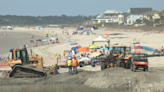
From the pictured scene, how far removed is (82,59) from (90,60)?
699mm

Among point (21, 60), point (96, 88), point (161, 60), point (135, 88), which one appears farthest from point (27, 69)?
point (161, 60)

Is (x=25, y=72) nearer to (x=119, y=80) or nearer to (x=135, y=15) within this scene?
(x=119, y=80)

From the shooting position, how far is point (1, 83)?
15.4 m

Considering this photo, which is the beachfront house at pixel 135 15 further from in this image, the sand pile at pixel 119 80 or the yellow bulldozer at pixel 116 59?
the sand pile at pixel 119 80

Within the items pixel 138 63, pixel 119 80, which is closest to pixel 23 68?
pixel 119 80

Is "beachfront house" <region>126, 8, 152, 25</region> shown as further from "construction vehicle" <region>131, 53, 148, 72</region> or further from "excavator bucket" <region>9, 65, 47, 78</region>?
"excavator bucket" <region>9, 65, 47, 78</region>

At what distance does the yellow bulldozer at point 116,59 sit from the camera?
17719 mm

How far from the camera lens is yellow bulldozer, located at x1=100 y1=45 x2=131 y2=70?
58.1 feet


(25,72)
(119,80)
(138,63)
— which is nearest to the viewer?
(119,80)

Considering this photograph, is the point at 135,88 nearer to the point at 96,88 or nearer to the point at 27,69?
the point at 96,88

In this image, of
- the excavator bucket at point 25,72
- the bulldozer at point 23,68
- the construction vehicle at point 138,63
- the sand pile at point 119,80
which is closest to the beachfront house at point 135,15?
the construction vehicle at point 138,63

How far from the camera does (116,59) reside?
18.2 meters

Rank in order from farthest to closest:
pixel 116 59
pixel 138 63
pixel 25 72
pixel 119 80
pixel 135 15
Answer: pixel 135 15 < pixel 116 59 < pixel 25 72 < pixel 138 63 < pixel 119 80

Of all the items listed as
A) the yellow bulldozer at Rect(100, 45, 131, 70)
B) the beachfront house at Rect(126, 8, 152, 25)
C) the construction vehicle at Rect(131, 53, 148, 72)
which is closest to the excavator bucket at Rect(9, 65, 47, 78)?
the yellow bulldozer at Rect(100, 45, 131, 70)
